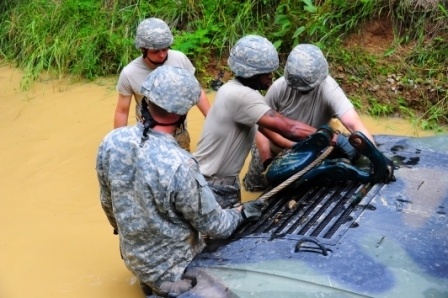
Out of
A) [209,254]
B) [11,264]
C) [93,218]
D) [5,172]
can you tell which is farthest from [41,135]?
[209,254]

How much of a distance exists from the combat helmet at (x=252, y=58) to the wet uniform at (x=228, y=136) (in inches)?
4.7

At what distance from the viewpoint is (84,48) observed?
27.9 feet

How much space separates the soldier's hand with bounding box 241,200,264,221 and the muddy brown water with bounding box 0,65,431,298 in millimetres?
1031

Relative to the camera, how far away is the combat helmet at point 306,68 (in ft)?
13.8

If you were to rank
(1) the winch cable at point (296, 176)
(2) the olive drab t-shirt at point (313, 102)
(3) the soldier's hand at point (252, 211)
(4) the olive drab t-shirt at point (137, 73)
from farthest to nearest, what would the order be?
(4) the olive drab t-shirt at point (137, 73) → (2) the olive drab t-shirt at point (313, 102) → (1) the winch cable at point (296, 176) → (3) the soldier's hand at point (252, 211)

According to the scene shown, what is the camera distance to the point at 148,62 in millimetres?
5289

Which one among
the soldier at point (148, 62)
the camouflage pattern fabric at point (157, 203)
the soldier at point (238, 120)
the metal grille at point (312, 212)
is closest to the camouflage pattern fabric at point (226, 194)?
the soldier at point (238, 120)

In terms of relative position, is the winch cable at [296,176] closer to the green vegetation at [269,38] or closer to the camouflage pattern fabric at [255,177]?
the camouflage pattern fabric at [255,177]

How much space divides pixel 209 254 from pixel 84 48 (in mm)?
5372

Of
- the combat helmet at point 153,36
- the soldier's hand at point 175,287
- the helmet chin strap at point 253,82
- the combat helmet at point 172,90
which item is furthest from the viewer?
the combat helmet at point 153,36

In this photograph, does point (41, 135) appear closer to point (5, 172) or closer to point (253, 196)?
point (5, 172)

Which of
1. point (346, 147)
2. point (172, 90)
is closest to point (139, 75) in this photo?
point (346, 147)

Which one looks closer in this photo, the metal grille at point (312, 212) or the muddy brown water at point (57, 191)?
the metal grille at point (312, 212)

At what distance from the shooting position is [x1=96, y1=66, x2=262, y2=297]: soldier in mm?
3346
